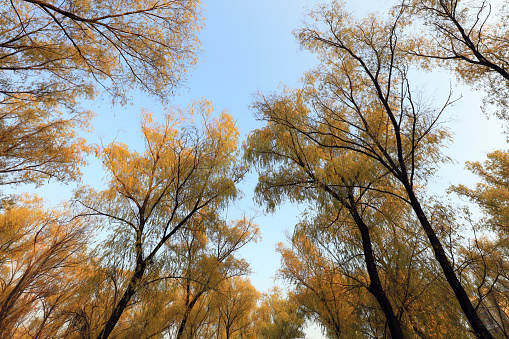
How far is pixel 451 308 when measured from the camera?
14.6ft

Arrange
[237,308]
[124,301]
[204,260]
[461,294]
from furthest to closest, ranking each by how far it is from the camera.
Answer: [237,308], [204,260], [124,301], [461,294]

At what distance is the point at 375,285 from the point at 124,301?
5.07 metres

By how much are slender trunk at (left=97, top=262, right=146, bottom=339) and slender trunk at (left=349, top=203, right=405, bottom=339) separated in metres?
4.75

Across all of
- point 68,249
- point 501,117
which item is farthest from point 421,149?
point 68,249

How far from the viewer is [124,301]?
4727 millimetres

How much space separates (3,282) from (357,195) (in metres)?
13.5

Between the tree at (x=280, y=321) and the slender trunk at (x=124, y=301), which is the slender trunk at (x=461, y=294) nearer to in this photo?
the slender trunk at (x=124, y=301)

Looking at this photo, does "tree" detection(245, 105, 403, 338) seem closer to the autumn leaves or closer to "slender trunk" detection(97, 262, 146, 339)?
the autumn leaves

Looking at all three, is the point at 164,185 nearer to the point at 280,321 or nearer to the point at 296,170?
the point at 296,170

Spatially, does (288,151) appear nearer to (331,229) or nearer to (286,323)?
(331,229)

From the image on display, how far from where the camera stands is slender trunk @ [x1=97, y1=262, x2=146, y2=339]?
4559 millimetres

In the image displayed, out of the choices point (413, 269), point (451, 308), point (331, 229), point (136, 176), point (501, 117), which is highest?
point (501, 117)

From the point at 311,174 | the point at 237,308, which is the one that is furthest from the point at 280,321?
the point at 311,174

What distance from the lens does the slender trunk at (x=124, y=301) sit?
456 centimetres
